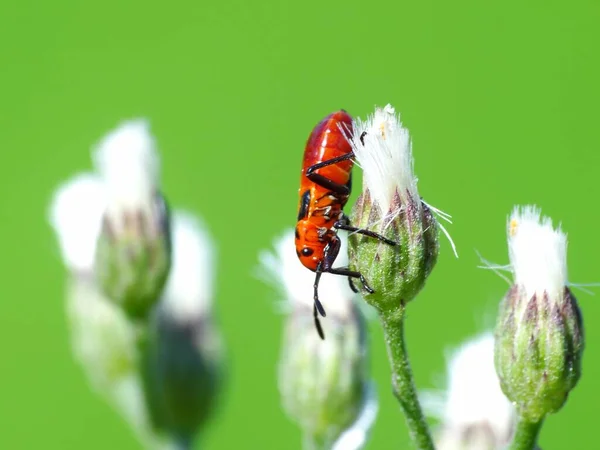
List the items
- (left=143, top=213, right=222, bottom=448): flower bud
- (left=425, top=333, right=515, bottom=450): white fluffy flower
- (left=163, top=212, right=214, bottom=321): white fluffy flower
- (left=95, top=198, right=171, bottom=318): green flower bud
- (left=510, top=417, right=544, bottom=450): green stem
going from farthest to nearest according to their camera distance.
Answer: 1. (left=163, top=212, right=214, bottom=321): white fluffy flower
2. (left=143, top=213, right=222, bottom=448): flower bud
3. (left=95, top=198, right=171, bottom=318): green flower bud
4. (left=425, top=333, right=515, bottom=450): white fluffy flower
5. (left=510, top=417, right=544, bottom=450): green stem

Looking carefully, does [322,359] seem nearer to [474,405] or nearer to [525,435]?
[474,405]

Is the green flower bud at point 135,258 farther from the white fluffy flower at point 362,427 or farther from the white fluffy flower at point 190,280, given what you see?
the white fluffy flower at point 362,427

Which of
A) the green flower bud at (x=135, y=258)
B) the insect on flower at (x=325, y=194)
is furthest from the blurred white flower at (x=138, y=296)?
the insect on flower at (x=325, y=194)

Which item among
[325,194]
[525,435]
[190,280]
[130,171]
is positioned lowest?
[525,435]

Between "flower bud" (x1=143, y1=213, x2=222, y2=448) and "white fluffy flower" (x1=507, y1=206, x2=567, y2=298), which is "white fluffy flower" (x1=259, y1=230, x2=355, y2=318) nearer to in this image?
"flower bud" (x1=143, y1=213, x2=222, y2=448)

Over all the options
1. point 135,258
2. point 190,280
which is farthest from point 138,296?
point 190,280

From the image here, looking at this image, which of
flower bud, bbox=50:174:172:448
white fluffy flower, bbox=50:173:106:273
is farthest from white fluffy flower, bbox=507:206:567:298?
white fluffy flower, bbox=50:173:106:273
